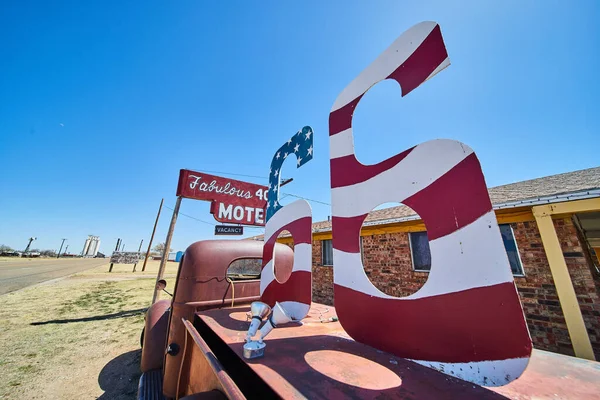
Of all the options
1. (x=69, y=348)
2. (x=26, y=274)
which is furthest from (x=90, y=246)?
(x=69, y=348)

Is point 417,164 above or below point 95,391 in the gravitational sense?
above

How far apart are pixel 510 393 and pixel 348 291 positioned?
3.15 ft

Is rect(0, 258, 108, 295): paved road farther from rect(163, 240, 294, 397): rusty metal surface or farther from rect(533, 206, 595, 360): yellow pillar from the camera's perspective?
rect(533, 206, 595, 360): yellow pillar

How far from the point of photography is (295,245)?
7.66 ft

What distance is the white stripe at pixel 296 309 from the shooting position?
7.01 ft

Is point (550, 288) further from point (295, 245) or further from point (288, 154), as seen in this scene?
point (288, 154)

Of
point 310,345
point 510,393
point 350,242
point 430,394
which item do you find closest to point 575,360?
point 510,393

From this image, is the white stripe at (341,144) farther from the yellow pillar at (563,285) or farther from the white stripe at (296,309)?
the yellow pillar at (563,285)

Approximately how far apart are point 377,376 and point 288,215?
1.71 m

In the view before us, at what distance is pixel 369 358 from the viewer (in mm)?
1379

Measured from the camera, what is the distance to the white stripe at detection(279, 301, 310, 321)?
214 centimetres

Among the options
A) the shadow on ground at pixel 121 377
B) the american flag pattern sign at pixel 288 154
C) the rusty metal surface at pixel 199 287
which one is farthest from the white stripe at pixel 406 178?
the shadow on ground at pixel 121 377

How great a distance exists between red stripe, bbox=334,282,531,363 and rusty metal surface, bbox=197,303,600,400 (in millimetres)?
93

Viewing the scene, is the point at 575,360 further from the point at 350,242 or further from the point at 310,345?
the point at 310,345
